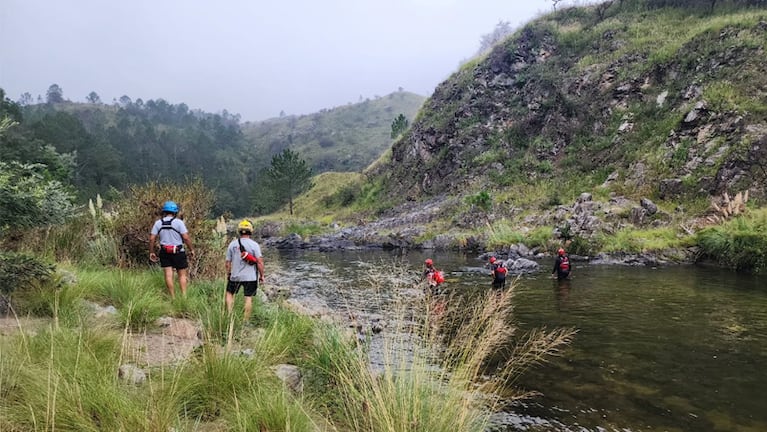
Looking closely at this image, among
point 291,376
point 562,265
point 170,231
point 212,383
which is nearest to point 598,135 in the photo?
point 562,265

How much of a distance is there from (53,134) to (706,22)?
72.3 meters

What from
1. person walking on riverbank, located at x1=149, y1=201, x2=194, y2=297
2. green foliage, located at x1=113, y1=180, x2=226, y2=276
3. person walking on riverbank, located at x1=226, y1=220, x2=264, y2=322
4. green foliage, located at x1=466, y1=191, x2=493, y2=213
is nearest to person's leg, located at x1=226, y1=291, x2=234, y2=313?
person walking on riverbank, located at x1=226, y1=220, x2=264, y2=322

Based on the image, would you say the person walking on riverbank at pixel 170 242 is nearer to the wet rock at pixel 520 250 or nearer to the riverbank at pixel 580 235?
the riverbank at pixel 580 235

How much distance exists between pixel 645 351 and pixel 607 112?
36.6 m

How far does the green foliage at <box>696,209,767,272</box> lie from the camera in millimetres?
18984

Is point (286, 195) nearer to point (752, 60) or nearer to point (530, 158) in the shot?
point (530, 158)

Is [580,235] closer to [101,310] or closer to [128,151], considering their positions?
[101,310]

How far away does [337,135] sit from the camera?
146 metres

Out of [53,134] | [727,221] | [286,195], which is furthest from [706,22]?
[53,134]

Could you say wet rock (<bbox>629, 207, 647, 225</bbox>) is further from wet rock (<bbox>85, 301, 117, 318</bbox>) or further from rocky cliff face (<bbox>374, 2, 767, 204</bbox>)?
wet rock (<bbox>85, 301, 117, 318</bbox>)

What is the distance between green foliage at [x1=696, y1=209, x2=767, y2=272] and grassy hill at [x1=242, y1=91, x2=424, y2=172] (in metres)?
95.2

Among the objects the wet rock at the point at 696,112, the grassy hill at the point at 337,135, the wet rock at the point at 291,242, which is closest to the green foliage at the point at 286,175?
the wet rock at the point at 291,242

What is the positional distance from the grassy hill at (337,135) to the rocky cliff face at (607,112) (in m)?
64.1

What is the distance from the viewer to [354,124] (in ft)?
532
